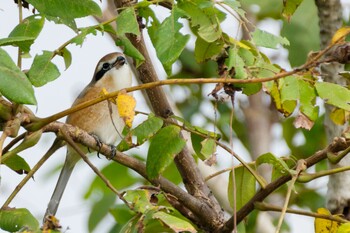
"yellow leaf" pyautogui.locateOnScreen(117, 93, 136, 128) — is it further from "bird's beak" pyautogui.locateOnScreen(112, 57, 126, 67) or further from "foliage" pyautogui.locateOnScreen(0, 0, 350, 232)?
"bird's beak" pyautogui.locateOnScreen(112, 57, 126, 67)

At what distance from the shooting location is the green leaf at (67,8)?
8.46 ft

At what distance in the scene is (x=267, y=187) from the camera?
257 cm

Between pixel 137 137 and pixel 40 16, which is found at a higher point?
pixel 40 16

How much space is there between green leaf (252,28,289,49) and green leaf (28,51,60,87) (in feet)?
1.99

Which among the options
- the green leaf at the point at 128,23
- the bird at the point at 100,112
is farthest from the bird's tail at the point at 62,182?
the green leaf at the point at 128,23

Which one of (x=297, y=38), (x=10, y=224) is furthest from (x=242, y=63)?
(x=297, y=38)

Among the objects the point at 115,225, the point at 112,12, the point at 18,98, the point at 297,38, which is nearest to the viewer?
the point at 18,98

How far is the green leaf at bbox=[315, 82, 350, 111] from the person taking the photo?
2674mm

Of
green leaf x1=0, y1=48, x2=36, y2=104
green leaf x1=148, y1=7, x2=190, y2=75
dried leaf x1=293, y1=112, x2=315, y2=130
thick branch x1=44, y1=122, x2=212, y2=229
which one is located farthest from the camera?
dried leaf x1=293, y1=112, x2=315, y2=130

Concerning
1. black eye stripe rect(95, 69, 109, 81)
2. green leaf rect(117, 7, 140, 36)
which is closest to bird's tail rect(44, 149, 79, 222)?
black eye stripe rect(95, 69, 109, 81)

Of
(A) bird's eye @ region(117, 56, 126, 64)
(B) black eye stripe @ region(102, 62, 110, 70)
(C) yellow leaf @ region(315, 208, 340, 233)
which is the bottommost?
(C) yellow leaf @ region(315, 208, 340, 233)

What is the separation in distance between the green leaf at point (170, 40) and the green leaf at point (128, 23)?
0.07 m

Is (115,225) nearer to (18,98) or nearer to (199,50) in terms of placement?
(199,50)

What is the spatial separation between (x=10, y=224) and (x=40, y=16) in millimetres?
701
